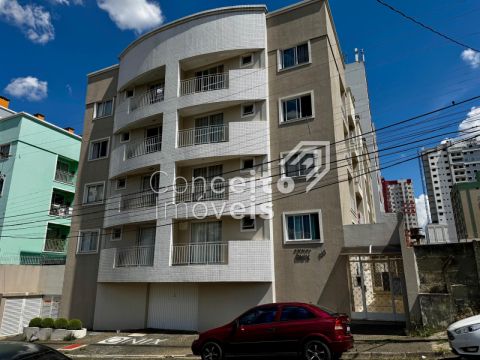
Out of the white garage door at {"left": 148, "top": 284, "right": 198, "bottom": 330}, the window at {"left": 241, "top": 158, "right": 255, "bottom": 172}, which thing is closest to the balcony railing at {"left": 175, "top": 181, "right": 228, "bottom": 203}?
the window at {"left": 241, "top": 158, "right": 255, "bottom": 172}

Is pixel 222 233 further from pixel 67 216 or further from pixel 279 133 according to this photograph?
pixel 67 216

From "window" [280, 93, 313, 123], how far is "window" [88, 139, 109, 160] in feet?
38.3

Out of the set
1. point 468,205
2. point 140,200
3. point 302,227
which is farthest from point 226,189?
point 468,205

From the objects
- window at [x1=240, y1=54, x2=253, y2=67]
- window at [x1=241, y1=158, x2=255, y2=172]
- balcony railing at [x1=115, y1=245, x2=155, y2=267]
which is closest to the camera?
window at [x1=241, y1=158, x2=255, y2=172]

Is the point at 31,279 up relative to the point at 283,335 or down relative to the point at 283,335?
up

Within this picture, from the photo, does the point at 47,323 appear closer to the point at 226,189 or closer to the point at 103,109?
the point at 226,189

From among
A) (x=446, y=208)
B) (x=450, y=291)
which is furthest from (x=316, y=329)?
(x=446, y=208)

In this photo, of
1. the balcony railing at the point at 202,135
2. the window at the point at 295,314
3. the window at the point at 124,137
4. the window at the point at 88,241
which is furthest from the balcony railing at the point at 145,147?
the window at the point at 295,314

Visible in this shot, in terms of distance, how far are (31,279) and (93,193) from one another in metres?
6.95

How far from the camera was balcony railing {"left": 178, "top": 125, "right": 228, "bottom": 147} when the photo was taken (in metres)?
18.2

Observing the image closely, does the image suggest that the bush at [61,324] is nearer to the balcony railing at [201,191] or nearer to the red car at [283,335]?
the balcony railing at [201,191]

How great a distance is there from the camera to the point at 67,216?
29.0 metres

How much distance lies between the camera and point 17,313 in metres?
21.3

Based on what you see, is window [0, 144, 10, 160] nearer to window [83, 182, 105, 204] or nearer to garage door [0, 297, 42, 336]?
window [83, 182, 105, 204]
